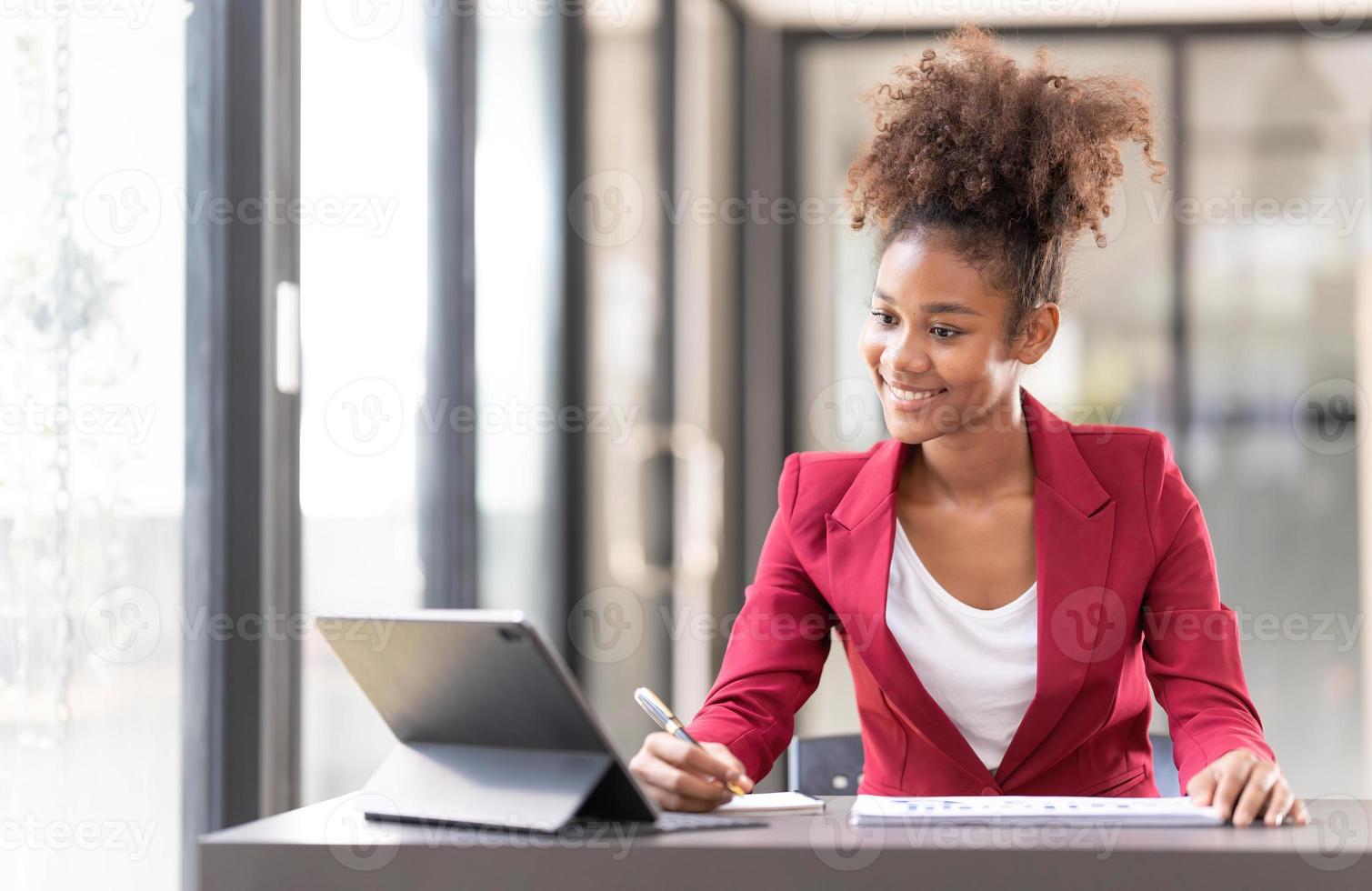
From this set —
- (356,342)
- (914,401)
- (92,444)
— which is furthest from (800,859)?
(356,342)

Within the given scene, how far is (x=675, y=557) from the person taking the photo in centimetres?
404

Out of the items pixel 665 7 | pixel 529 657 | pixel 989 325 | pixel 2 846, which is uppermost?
pixel 665 7

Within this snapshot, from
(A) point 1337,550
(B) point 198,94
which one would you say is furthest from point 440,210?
(A) point 1337,550

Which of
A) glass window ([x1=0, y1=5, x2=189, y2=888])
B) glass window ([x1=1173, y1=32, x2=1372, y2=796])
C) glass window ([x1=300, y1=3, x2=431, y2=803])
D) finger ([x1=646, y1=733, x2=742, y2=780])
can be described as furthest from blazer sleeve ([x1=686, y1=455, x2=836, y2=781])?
glass window ([x1=1173, y1=32, x2=1372, y2=796])

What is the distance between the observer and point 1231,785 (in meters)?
1.06

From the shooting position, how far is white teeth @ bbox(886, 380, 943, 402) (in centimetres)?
155

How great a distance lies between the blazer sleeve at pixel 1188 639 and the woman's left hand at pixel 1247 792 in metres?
0.19

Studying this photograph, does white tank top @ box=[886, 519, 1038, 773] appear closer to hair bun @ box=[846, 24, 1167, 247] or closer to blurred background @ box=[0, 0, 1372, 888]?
hair bun @ box=[846, 24, 1167, 247]

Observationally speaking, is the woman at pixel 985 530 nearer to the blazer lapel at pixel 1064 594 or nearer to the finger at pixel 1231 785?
the blazer lapel at pixel 1064 594

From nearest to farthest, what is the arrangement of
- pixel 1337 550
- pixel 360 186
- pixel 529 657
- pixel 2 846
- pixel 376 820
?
1. pixel 529 657
2. pixel 376 820
3. pixel 2 846
4. pixel 360 186
5. pixel 1337 550

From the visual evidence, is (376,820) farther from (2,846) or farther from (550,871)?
(2,846)

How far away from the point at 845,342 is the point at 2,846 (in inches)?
133

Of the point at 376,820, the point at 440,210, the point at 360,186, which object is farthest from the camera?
the point at 440,210

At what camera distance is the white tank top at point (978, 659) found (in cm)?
153
